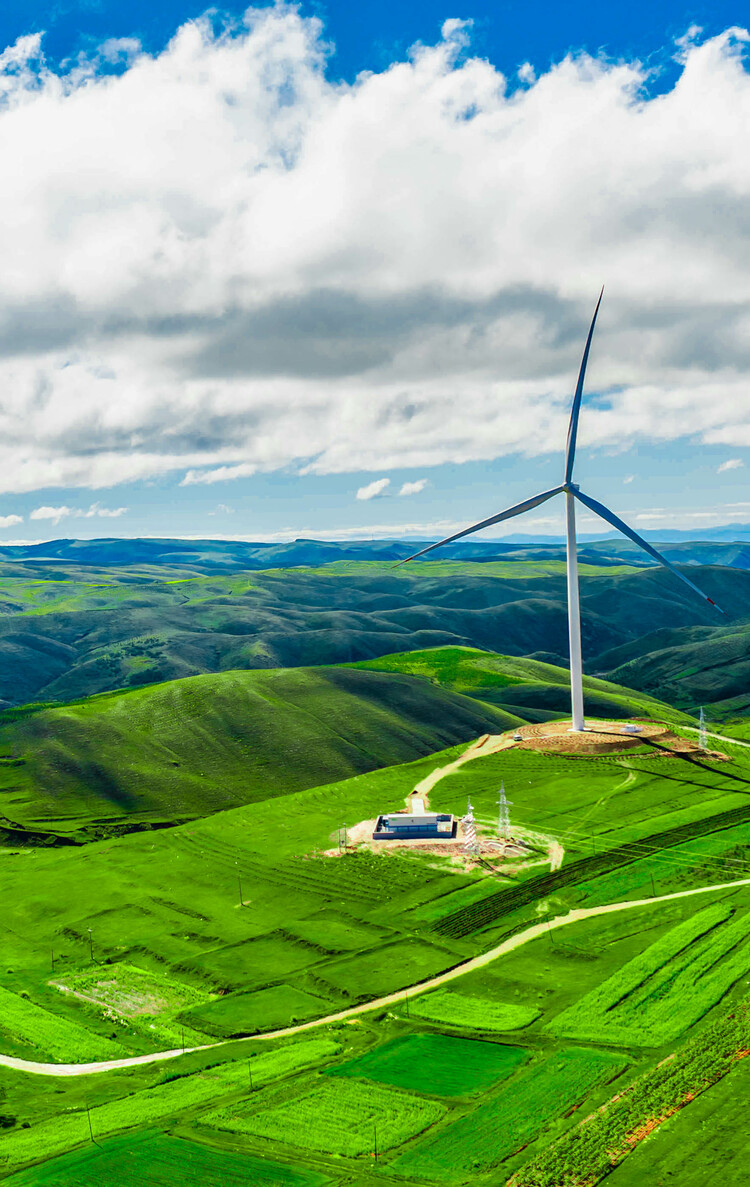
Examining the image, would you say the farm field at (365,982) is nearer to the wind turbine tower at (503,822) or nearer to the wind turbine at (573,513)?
the wind turbine tower at (503,822)

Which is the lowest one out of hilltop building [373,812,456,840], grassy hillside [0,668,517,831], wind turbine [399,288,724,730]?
grassy hillside [0,668,517,831]

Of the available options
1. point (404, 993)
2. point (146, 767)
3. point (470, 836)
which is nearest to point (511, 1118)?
point (404, 993)

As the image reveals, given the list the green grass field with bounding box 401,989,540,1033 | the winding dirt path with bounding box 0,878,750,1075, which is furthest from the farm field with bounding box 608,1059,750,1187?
the winding dirt path with bounding box 0,878,750,1075

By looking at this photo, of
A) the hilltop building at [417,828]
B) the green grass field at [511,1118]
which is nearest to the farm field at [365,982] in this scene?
the green grass field at [511,1118]

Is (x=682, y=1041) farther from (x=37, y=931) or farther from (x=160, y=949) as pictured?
(x=37, y=931)

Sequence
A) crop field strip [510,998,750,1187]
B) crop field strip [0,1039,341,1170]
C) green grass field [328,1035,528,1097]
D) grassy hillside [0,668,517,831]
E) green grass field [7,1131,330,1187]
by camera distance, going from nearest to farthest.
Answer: crop field strip [510,998,750,1187], green grass field [7,1131,330,1187], crop field strip [0,1039,341,1170], green grass field [328,1035,528,1097], grassy hillside [0,668,517,831]

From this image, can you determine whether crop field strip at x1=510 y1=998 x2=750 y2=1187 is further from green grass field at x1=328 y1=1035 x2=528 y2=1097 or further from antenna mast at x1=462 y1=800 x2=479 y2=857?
antenna mast at x1=462 y1=800 x2=479 y2=857

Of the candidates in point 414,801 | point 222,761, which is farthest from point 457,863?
point 222,761

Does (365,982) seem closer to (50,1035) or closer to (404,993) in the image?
(404,993)
